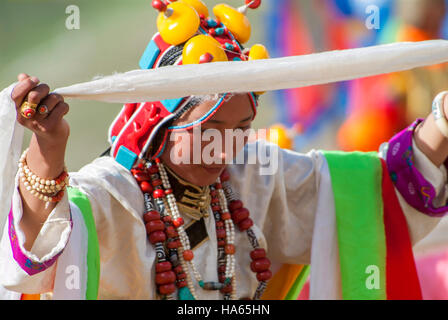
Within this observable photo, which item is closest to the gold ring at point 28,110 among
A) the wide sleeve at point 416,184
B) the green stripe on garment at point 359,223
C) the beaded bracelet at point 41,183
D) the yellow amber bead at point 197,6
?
the beaded bracelet at point 41,183

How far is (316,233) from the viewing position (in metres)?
2.38

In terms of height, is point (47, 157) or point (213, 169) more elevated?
point (213, 169)

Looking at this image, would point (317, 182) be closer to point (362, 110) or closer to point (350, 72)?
point (350, 72)

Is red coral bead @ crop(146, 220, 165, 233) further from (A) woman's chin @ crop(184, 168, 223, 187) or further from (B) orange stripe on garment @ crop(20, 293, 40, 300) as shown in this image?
(B) orange stripe on garment @ crop(20, 293, 40, 300)

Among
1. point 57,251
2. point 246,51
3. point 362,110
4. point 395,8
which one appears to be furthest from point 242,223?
point 395,8

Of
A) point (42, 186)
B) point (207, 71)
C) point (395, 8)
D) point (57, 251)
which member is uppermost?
point (395, 8)

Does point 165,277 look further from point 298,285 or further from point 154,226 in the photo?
point 298,285

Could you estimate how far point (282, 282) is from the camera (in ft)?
8.27

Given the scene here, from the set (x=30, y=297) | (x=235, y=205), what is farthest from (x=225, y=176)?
(x=30, y=297)

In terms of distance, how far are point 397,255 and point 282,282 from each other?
383 mm

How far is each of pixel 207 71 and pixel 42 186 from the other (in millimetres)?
457

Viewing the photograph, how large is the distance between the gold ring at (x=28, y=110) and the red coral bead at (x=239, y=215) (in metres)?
0.82

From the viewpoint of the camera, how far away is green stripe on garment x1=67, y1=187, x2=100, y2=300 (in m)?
1.92

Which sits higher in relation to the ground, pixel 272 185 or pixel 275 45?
pixel 275 45
